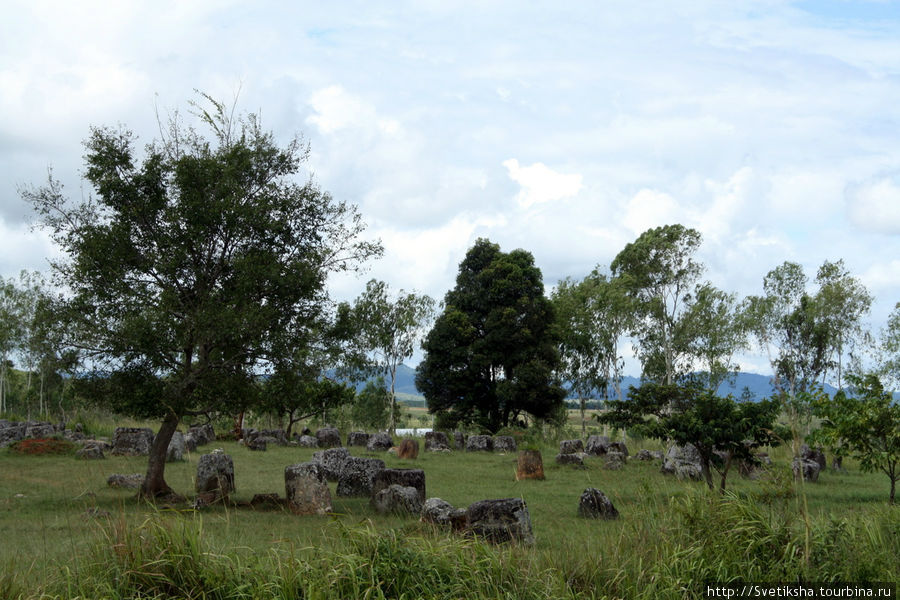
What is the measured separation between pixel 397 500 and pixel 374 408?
1592 inches

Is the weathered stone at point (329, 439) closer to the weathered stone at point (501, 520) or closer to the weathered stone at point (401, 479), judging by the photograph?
the weathered stone at point (401, 479)

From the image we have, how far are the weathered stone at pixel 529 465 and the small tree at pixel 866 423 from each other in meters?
9.46

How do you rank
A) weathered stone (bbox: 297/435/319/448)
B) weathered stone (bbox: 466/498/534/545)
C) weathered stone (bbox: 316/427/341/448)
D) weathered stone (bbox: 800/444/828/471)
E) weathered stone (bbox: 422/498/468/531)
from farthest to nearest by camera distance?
weathered stone (bbox: 316/427/341/448) < weathered stone (bbox: 297/435/319/448) < weathered stone (bbox: 800/444/828/471) < weathered stone (bbox: 422/498/468/531) < weathered stone (bbox: 466/498/534/545)

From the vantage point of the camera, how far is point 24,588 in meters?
6.72

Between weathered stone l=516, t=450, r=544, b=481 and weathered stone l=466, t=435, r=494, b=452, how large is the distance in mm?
11551

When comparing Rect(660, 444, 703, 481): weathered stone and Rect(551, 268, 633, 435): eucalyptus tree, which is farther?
Rect(551, 268, 633, 435): eucalyptus tree

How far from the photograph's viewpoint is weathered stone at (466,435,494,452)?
117ft

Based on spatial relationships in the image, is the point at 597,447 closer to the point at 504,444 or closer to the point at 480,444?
the point at 504,444

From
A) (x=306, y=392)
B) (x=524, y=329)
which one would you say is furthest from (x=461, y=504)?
(x=524, y=329)

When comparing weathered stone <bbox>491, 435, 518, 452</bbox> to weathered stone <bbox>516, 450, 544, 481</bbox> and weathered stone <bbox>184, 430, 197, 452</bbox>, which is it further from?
weathered stone <bbox>184, 430, 197, 452</bbox>

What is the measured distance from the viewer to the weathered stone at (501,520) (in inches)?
432

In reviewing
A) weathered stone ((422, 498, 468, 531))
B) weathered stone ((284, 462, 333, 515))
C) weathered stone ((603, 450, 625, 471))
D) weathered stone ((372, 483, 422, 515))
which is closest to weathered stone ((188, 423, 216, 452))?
weathered stone ((603, 450, 625, 471))

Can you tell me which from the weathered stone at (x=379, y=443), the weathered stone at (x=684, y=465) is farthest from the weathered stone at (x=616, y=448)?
the weathered stone at (x=379, y=443)

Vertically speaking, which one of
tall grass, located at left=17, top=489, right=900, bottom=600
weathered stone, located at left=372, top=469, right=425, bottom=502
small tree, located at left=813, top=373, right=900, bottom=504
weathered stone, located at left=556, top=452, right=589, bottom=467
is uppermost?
small tree, located at left=813, top=373, right=900, bottom=504
